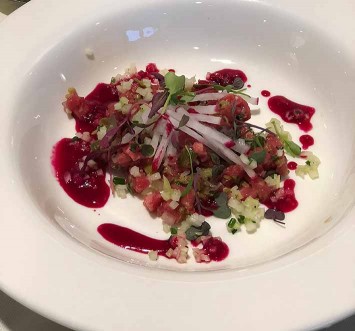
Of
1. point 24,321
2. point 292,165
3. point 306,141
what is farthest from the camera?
point 306,141

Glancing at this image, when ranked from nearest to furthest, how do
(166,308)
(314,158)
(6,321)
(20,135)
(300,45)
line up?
(166,308) → (6,321) → (20,135) → (314,158) → (300,45)

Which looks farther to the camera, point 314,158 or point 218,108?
point 314,158

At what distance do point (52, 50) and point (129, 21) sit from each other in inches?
19.0

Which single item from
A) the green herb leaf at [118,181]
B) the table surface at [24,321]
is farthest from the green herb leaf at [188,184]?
the table surface at [24,321]

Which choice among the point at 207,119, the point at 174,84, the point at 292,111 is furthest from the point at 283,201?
the point at 174,84

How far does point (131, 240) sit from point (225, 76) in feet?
3.76

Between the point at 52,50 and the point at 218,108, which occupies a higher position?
the point at 52,50

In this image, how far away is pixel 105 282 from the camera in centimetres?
145

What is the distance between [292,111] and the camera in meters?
2.50

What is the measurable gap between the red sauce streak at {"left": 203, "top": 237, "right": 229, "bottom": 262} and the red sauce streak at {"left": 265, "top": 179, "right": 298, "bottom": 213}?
30 cm

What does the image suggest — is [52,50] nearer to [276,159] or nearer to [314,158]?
[276,159]

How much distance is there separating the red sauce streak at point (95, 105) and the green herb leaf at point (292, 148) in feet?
2.91

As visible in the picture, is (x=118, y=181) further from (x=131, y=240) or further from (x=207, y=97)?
(x=207, y=97)

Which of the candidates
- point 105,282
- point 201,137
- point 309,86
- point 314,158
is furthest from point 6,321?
point 309,86
